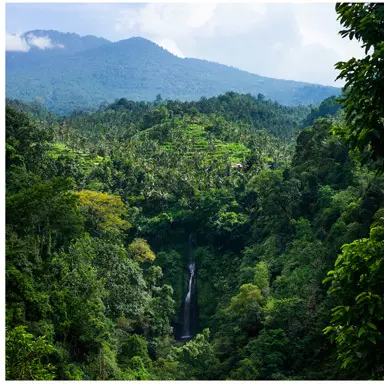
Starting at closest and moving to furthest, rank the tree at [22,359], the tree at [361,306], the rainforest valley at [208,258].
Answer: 1. the tree at [361,306]
2. the rainforest valley at [208,258]
3. the tree at [22,359]

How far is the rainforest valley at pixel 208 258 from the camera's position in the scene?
390cm

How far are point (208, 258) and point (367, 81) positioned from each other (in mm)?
25359

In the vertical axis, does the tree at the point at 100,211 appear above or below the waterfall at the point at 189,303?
above

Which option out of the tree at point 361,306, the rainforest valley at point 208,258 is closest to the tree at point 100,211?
the rainforest valley at point 208,258

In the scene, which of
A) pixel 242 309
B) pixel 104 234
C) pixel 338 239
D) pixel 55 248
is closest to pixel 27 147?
pixel 104 234

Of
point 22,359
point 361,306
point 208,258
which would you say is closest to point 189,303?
point 208,258

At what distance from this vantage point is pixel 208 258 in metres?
28.7

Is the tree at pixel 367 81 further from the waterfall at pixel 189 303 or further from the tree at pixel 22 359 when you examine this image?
the waterfall at pixel 189 303

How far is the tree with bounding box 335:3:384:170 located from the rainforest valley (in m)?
0.01

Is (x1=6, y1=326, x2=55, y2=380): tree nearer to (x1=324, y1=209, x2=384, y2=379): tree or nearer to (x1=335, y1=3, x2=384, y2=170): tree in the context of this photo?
(x1=324, y1=209, x2=384, y2=379): tree

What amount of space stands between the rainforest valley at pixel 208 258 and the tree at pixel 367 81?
0.04 feet

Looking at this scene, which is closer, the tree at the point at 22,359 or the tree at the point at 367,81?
the tree at the point at 367,81

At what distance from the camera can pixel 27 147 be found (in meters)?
25.0

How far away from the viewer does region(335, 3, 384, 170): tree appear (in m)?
3.73
